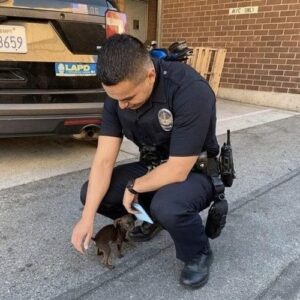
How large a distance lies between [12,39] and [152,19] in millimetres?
6861

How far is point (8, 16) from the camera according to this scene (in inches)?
111

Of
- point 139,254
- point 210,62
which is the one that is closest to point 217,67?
point 210,62

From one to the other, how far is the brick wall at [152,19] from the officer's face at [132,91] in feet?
25.4

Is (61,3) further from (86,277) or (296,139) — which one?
(296,139)

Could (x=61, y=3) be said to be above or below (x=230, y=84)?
above

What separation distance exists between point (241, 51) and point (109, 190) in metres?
6.13

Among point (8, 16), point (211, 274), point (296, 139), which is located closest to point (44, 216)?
point (211, 274)

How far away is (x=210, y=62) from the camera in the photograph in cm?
786

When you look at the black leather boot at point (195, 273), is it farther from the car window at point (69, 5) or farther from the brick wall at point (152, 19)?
the brick wall at point (152, 19)

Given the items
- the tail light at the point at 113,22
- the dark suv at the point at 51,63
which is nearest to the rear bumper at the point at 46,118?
the dark suv at the point at 51,63

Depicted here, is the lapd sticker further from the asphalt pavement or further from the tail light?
the tail light

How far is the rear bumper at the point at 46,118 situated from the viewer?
301 cm

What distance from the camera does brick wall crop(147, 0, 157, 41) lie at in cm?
921

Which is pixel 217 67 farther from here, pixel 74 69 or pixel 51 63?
pixel 51 63
